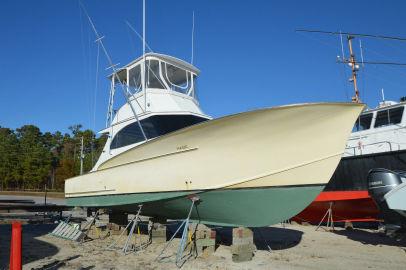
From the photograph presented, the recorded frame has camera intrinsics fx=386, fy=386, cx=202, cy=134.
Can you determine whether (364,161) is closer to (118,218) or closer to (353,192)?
(353,192)

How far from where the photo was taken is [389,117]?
12.2 meters

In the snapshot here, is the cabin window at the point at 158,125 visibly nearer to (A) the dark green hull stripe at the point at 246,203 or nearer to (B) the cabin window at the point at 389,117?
(A) the dark green hull stripe at the point at 246,203

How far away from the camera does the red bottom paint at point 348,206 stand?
10.7 metres

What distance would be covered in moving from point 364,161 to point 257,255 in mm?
6347

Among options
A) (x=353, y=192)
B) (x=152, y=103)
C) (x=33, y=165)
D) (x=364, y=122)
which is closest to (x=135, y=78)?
(x=152, y=103)

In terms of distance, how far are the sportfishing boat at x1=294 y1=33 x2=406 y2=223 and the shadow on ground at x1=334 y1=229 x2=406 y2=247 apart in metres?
0.57

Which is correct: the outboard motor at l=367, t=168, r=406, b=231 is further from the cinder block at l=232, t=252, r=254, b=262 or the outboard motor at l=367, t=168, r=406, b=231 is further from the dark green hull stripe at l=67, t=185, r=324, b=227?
the cinder block at l=232, t=252, r=254, b=262

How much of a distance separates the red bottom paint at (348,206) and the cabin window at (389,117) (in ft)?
9.18

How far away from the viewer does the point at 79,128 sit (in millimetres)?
70062

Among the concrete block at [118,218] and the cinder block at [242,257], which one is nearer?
the cinder block at [242,257]

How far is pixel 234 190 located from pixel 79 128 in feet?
222

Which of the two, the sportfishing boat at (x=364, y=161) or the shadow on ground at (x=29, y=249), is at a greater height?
the sportfishing boat at (x=364, y=161)

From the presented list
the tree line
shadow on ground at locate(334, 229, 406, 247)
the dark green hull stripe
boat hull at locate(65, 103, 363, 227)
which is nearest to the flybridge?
boat hull at locate(65, 103, 363, 227)

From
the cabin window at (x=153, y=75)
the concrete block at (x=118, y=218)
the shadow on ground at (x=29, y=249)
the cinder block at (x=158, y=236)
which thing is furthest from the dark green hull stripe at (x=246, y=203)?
the cabin window at (x=153, y=75)
